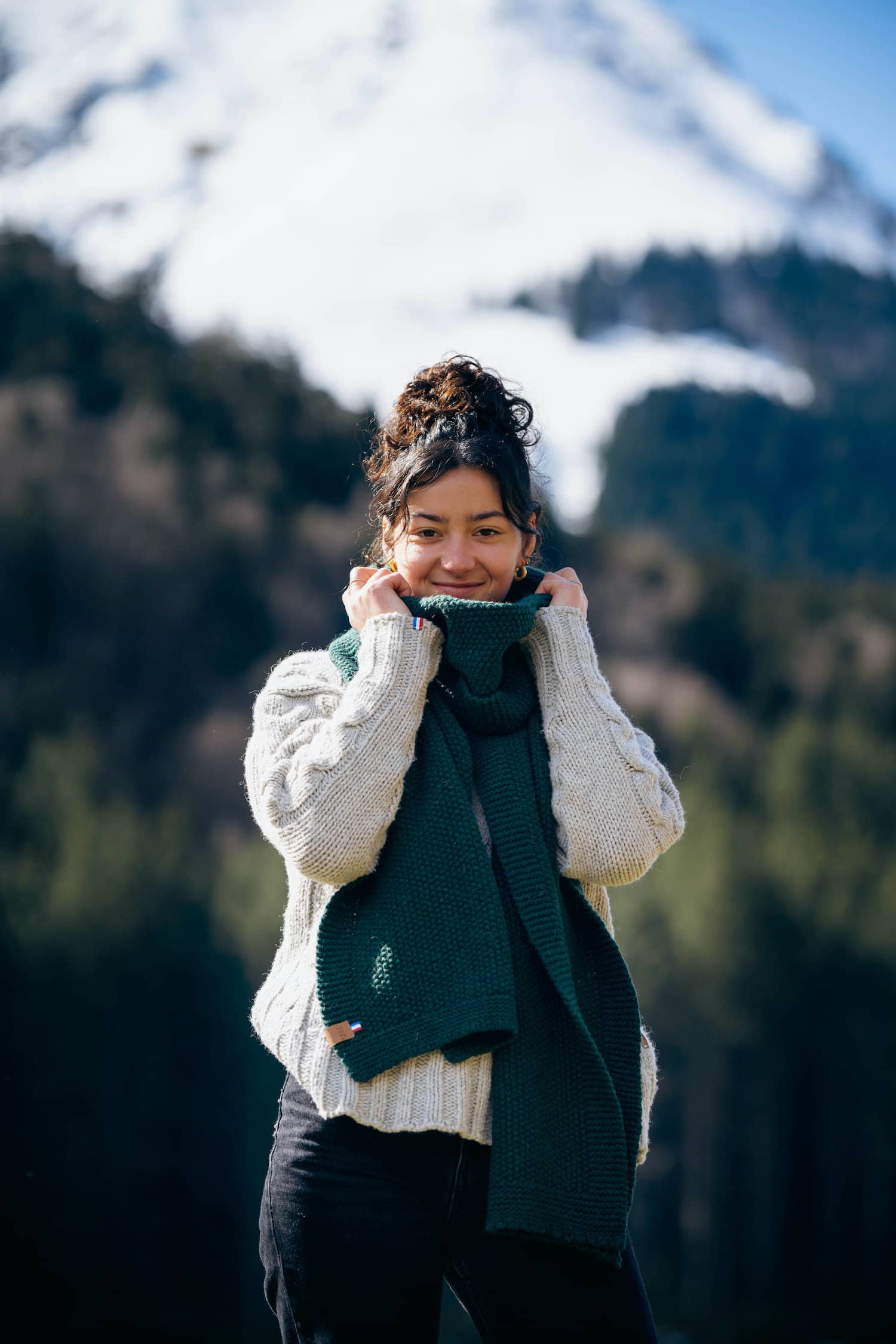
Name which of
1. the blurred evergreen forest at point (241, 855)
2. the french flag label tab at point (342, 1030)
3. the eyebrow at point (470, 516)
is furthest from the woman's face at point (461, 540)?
the blurred evergreen forest at point (241, 855)

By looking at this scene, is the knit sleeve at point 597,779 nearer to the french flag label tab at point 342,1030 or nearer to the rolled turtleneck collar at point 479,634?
the rolled turtleneck collar at point 479,634

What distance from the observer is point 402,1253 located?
1136 millimetres

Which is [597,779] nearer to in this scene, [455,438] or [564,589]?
[564,589]

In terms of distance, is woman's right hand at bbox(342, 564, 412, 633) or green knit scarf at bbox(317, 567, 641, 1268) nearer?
green knit scarf at bbox(317, 567, 641, 1268)

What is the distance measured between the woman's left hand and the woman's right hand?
0.14m

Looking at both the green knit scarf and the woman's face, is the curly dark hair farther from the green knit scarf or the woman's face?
the green knit scarf

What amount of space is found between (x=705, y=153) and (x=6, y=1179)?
63.6m

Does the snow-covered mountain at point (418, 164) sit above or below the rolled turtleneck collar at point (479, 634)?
above

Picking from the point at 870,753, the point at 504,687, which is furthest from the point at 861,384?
the point at 504,687

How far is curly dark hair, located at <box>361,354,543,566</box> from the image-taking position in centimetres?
133

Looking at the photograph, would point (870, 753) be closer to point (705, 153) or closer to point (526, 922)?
point (526, 922)

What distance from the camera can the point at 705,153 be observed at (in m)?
64.4

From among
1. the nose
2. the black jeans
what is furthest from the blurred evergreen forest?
the nose

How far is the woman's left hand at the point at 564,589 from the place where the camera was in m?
1.37
